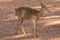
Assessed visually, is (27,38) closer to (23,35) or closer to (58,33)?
(23,35)

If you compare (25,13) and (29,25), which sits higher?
(25,13)

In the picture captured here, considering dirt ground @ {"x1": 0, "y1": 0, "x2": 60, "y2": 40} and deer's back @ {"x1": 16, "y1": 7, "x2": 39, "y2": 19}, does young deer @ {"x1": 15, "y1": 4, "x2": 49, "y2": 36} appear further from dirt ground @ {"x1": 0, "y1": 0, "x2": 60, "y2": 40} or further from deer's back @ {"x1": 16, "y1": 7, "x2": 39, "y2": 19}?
dirt ground @ {"x1": 0, "y1": 0, "x2": 60, "y2": 40}

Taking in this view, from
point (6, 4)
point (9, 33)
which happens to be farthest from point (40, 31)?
point (6, 4)

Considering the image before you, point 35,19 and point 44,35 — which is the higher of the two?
point 35,19

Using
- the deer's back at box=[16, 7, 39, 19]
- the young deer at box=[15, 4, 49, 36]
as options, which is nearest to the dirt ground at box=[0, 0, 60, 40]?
the young deer at box=[15, 4, 49, 36]

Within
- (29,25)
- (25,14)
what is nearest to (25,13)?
(25,14)

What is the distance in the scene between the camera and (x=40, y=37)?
851cm

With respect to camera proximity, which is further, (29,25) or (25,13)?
(29,25)

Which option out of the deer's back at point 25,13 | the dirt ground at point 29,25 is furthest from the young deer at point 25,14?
the dirt ground at point 29,25

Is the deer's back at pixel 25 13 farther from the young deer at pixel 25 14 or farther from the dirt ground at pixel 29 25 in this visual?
the dirt ground at pixel 29 25

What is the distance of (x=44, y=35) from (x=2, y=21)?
2.19 m

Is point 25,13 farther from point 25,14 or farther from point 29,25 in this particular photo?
point 29,25

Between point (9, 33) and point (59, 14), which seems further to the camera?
point (59, 14)

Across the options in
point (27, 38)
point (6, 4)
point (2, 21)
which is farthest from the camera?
point (6, 4)
